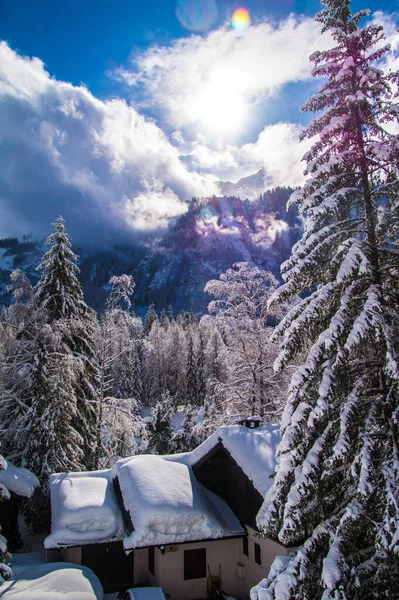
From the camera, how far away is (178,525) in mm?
14484

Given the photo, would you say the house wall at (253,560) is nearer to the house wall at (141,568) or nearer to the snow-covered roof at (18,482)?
the house wall at (141,568)

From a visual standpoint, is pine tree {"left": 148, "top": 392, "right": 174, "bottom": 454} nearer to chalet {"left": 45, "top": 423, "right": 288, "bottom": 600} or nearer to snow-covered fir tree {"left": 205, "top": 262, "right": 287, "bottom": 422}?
snow-covered fir tree {"left": 205, "top": 262, "right": 287, "bottom": 422}

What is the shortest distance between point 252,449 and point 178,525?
3.82 meters

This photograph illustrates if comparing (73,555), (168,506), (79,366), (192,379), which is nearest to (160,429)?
(79,366)

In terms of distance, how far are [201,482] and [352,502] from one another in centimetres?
1246

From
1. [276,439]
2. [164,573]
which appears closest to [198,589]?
[164,573]

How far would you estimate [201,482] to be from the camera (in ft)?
58.3

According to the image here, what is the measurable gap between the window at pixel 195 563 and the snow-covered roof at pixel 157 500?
1.49 metres

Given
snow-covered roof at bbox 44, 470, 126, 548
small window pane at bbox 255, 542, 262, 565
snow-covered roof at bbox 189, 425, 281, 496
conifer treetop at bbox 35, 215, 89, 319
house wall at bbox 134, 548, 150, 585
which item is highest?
conifer treetop at bbox 35, 215, 89, 319

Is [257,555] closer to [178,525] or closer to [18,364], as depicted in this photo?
[178,525]

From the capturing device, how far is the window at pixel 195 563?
49.8ft

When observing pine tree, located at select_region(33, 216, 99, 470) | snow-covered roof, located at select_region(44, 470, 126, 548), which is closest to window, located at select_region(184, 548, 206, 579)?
snow-covered roof, located at select_region(44, 470, 126, 548)

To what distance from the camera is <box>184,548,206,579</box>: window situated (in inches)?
598

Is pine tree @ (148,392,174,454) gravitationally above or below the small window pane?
above
